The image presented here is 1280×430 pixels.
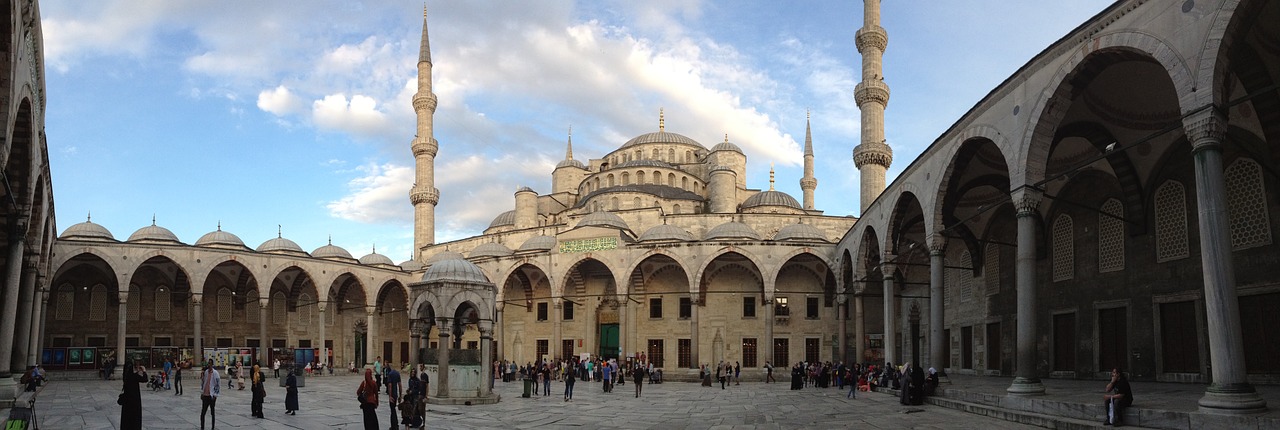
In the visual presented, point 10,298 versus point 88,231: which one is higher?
point 88,231

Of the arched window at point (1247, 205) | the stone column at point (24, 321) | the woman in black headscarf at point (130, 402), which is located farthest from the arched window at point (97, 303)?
the arched window at point (1247, 205)

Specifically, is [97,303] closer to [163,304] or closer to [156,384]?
[163,304]

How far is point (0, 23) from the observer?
8.95 meters

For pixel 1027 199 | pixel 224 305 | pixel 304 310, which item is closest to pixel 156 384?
pixel 224 305

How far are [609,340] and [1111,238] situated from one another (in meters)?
21.0

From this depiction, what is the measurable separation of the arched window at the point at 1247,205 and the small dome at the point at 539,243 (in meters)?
25.2

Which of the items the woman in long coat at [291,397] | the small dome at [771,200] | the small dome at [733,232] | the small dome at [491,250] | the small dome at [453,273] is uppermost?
the small dome at [771,200]

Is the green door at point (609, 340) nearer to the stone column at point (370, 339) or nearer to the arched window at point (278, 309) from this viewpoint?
the stone column at point (370, 339)

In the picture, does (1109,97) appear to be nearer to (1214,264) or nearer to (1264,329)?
(1264,329)

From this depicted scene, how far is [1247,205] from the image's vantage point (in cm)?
1371

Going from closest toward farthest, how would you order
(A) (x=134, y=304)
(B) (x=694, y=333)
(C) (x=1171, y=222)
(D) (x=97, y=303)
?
(C) (x=1171, y=222)
(B) (x=694, y=333)
(D) (x=97, y=303)
(A) (x=134, y=304)

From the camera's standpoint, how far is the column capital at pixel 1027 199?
1258 centimetres

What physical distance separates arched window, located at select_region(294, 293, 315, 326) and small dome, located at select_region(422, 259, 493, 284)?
20.4 m

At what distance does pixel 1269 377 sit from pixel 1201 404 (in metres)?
5.70
